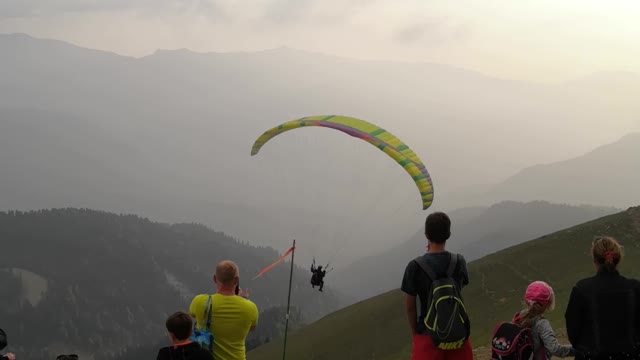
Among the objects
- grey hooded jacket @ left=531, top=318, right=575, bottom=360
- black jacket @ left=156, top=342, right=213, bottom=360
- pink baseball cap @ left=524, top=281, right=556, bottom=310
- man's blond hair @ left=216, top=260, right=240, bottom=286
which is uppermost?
man's blond hair @ left=216, top=260, right=240, bottom=286

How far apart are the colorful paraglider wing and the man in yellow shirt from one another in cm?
946

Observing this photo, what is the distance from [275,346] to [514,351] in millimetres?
97689

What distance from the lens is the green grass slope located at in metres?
58.2

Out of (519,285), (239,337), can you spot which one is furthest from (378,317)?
(239,337)

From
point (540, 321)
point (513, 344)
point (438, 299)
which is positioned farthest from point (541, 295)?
point (438, 299)

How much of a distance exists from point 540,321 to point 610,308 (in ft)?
2.68

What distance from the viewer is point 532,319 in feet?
23.5

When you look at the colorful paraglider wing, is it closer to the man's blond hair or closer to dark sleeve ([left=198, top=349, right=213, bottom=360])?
the man's blond hair

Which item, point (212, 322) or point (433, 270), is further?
point (212, 322)

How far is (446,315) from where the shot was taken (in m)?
7.22

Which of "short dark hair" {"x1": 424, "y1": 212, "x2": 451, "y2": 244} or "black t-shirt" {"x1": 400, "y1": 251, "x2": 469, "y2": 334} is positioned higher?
"short dark hair" {"x1": 424, "y1": 212, "x2": 451, "y2": 244}

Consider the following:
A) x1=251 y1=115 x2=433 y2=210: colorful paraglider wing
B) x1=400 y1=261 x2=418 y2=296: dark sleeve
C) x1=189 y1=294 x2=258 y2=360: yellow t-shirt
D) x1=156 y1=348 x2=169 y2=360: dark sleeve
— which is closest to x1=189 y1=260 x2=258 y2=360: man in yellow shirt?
x1=189 y1=294 x2=258 y2=360: yellow t-shirt

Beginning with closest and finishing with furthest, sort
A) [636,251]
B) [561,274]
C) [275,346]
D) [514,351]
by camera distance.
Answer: [514,351] < [636,251] < [561,274] < [275,346]

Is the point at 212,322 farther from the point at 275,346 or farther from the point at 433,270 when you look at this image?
the point at 275,346
